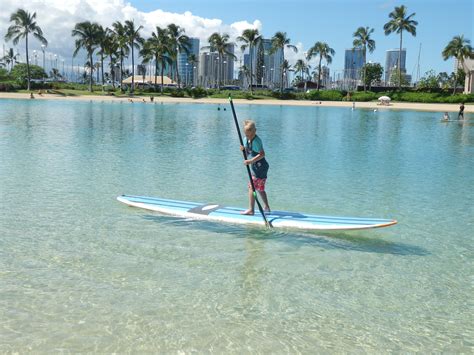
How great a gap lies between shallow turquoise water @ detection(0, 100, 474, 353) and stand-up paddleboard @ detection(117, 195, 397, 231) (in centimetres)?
23

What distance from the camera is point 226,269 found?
26.0 feet

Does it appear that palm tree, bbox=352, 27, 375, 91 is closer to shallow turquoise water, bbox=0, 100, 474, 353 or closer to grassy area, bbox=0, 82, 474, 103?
grassy area, bbox=0, 82, 474, 103

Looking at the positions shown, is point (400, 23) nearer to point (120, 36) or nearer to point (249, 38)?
point (249, 38)

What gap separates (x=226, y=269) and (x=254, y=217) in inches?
93.5

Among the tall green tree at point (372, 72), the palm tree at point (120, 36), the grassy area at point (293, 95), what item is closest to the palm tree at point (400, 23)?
the grassy area at point (293, 95)

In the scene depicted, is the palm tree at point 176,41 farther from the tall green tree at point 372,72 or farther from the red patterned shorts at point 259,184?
the red patterned shorts at point 259,184

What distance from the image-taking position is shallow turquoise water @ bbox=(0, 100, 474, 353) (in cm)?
587

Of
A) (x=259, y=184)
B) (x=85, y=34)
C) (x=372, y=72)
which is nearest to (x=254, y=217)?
(x=259, y=184)

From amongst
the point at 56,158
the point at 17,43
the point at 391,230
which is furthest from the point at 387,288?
the point at 17,43

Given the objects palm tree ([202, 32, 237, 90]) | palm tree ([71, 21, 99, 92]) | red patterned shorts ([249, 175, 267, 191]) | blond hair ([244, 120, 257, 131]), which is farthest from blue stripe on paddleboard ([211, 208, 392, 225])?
palm tree ([202, 32, 237, 90])

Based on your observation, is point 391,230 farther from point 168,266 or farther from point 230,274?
point 168,266

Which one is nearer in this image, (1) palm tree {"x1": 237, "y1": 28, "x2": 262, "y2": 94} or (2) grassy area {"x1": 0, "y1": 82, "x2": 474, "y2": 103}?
(2) grassy area {"x1": 0, "y1": 82, "x2": 474, "y2": 103}

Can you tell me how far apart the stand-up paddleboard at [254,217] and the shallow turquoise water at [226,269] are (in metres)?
0.23

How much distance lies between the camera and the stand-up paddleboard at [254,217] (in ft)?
30.2
